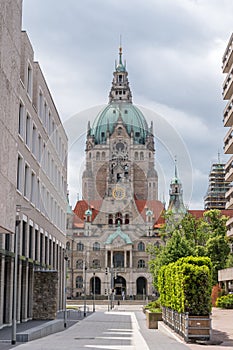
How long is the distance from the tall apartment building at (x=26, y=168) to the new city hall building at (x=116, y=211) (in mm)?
72820

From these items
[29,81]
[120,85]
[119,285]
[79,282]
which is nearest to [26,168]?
[29,81]

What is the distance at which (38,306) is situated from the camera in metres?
42.9

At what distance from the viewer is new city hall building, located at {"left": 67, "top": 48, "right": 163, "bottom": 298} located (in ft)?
443

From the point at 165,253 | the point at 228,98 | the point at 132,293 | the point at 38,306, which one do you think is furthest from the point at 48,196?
the point at 132,293

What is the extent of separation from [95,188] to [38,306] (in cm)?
11179

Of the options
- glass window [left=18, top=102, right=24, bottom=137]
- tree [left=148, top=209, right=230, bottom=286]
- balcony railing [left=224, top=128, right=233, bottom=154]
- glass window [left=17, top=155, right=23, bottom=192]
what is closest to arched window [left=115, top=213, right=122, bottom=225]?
tree [left=148, top=209, right=230, bottom=286]

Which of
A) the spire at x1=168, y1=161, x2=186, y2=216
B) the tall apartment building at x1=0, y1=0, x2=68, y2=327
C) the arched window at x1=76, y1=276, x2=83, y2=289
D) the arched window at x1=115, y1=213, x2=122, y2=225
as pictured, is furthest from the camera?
the spire at x1=168, y1=161, x2=186, y2=216

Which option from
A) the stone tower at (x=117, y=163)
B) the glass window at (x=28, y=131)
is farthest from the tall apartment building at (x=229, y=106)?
the stone tower at (x=117, y=163)

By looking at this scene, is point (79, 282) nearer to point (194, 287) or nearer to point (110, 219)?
point (110, 219)

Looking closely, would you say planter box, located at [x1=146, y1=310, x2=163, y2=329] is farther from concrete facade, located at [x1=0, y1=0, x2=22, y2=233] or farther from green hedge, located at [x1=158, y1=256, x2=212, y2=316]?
concrete facade, located at [x1=0, y1=0, x2=22, y2=233]

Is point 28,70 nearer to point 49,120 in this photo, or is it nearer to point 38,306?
point 49,120

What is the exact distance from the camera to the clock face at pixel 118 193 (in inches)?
5644

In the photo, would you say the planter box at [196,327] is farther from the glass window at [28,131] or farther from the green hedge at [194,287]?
the glass window at [28,131]

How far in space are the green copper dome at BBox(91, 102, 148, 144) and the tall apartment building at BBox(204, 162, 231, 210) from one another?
3622cm
